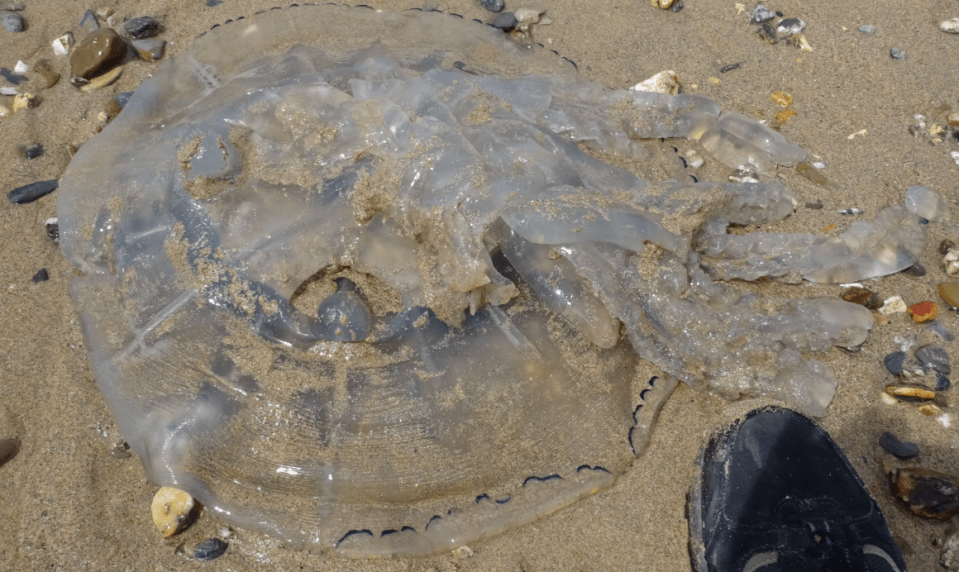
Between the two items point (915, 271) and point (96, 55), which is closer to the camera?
point (915, 271)

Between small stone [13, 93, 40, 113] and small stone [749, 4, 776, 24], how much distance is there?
410 centimetres

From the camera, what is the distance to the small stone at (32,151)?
3.40 metres

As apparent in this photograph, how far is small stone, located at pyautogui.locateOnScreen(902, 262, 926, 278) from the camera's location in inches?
116

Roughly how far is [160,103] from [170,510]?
1.98 metres

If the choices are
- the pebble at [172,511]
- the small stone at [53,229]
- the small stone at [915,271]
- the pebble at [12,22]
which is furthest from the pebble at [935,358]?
the pebble at [12,22]

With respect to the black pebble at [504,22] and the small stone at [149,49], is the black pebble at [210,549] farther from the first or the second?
the black pebble at [504,22]

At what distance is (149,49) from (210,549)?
285 cm

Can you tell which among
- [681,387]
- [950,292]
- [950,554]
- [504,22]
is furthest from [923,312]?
[504,22]

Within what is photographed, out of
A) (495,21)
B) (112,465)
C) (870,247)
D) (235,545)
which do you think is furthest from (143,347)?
(870,247)

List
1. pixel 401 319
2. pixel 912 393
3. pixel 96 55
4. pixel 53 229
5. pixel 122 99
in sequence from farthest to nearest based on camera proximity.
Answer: pixel 96 55 → pixel 122 99 → pixel 53 229 → pixel 912 393 → pixel 401 319

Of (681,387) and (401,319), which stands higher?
(401,319)

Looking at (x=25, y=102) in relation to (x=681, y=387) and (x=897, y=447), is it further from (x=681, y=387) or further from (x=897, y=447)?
(x=897, y=447)

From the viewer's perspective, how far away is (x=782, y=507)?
2.32m

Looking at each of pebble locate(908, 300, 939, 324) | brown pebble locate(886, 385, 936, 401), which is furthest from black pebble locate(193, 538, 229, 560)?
pebble locate(908, 300, 939, 324)
